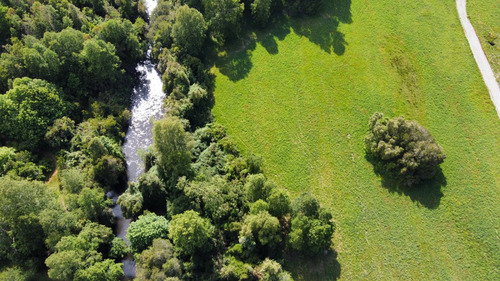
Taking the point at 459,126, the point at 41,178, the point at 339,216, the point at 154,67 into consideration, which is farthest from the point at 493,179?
the point at 41,178

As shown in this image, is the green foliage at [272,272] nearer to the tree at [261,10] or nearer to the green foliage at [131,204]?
the green foliage at [131,204]

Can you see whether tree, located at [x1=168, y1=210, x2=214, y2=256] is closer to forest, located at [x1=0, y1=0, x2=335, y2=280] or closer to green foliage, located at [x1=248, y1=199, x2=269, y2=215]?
forest, located at [x1=0, y1=0, x2=335, y2=280]

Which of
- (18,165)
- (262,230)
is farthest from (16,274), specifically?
(262,230)

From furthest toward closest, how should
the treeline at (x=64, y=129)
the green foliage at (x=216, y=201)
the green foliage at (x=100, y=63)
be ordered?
the green foliage at (x=100, y=63)
the green foliage at (x=216, y=201)
the treeline at (x=64, y=129)

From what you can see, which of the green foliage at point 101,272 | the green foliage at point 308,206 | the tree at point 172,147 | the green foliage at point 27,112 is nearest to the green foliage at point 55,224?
the green foliage at point 101,272

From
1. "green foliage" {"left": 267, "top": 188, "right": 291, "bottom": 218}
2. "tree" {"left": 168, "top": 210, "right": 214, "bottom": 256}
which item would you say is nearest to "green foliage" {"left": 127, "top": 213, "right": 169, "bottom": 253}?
"tree" {"left": 168, "top": 210, "right": 214, "bottom": 256}

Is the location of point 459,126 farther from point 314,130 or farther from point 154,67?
point 154,67
